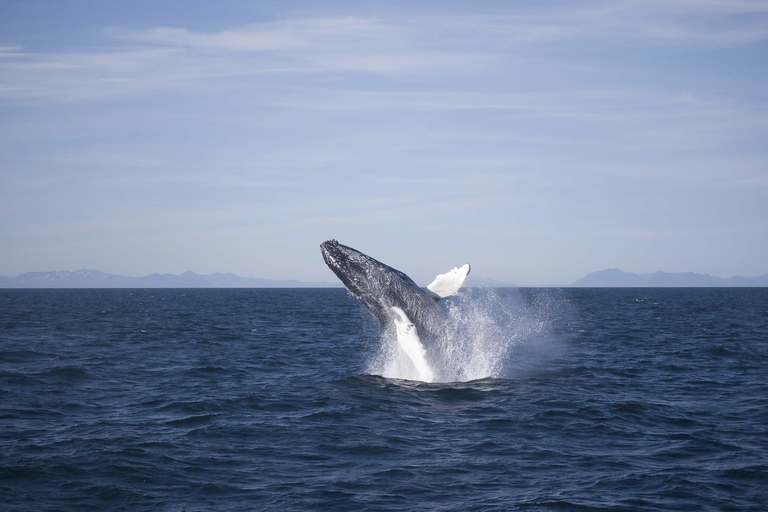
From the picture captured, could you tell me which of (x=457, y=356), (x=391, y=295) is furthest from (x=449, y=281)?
(x=457, y=356)

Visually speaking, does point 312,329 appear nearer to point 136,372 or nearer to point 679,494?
point 136,372

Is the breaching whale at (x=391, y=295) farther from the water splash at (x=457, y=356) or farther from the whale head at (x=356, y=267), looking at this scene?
the water splash at (x=457, y=356)

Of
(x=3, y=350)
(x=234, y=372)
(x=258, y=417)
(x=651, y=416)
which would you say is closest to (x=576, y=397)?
(x=651, y=416)

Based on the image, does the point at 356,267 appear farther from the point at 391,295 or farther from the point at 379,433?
the point at 379,433

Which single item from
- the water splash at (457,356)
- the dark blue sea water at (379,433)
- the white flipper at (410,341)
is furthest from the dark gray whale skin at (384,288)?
the dark blue sea water at (379,433)

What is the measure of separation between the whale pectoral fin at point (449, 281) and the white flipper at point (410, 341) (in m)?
1.08

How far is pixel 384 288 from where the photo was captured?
54.7 ft

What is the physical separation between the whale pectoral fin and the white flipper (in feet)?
3.56

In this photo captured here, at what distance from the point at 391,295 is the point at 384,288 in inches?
9.8

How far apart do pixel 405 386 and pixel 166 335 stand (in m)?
22.4

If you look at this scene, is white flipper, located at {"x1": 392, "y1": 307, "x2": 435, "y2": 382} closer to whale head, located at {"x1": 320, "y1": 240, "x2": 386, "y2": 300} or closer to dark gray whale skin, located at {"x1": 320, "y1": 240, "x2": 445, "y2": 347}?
dark gray whale skin, located at {"x1": 320, "y1": 240, "x2": 445, "y2": 347}

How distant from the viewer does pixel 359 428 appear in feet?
45.5

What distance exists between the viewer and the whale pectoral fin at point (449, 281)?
51.8 feet

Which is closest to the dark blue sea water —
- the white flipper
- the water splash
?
the water splash
